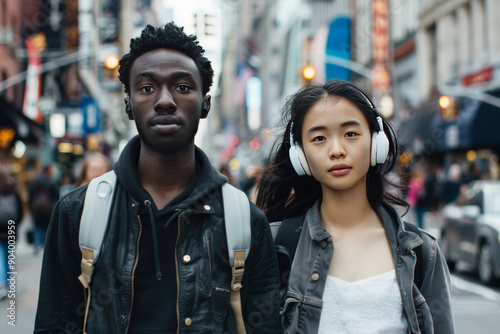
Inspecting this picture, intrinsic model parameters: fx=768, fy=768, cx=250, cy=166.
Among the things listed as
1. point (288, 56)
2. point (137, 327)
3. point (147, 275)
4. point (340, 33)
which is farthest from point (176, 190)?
point (288, 56)

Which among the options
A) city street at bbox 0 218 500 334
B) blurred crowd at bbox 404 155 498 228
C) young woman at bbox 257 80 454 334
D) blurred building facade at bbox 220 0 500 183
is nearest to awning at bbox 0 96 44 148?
blurred building facade at bbox 220 0 500 183

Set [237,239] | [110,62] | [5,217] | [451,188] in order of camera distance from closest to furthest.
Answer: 1. [237,239]
2. [5,217]
3. [110,62]
4. [451,188]

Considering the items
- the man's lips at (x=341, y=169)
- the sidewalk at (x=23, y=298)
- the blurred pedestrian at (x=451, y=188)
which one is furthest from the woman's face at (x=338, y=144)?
the blurred pedestrian at (x=451, y=188)

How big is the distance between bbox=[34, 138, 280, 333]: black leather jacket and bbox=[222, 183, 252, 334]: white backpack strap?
0.03m

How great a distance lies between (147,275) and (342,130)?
3.72 feet

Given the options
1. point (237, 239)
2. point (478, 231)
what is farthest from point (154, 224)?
point (478, 231)

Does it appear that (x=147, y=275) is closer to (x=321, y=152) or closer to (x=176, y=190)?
(x=176, y=190)

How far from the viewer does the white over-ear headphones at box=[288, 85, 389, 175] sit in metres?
3.54

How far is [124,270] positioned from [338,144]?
3.72 feet

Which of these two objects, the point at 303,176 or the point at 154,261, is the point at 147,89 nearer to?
the point at 154,261

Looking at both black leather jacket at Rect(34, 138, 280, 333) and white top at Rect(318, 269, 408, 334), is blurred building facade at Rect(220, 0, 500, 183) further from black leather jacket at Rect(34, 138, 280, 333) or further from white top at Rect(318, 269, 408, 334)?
black leather jacket at Rect(34, 138, 280, 333)

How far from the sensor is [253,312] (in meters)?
3.19

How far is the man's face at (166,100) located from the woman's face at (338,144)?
0.68 meters

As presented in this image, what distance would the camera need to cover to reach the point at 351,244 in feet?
11.8
